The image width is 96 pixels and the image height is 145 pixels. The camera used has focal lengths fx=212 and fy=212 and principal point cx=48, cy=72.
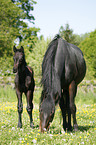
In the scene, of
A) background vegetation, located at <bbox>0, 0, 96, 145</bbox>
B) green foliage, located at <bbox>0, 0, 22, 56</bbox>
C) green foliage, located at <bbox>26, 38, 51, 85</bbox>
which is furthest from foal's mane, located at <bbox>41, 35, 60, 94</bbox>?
green foliage, located at <bbox>26, 38, 51, 85</bbox>

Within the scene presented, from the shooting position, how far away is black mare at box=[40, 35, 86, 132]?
14.0 feet

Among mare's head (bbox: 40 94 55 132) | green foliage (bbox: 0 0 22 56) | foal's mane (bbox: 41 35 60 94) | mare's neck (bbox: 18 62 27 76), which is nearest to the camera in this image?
mare's head (bbox: 40 94 55 132)

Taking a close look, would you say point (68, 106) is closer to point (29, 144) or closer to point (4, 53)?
point (29, 144)

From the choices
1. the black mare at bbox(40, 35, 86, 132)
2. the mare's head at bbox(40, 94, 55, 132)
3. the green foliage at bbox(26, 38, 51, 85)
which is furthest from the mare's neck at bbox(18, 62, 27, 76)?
the green foliage at bbox(26, 38, 51, 85)

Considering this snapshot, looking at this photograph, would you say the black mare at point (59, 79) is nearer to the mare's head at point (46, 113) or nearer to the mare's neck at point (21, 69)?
the mare's head at point (46, 113)

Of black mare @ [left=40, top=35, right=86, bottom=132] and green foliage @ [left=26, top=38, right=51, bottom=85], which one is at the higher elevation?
green foliage @ [left=26, top=38, right=51, bottom=85]

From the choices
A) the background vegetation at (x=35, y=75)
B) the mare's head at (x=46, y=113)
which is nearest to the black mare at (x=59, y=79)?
the mare's head at (x=46, y=113)

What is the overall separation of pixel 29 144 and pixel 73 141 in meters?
0.90

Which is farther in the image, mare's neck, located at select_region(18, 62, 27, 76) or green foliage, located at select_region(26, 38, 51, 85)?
green foliage, located at select_region(26, 38, 51, 85)

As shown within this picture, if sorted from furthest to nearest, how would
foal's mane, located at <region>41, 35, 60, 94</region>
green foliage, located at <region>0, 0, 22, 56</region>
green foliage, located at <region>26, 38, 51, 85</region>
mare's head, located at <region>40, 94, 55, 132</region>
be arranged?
green foliage, located at <region>26, 38, 51, 85</region> → green foliage, located at <region>0, 0, 22, 56</region> → foal's mane, located at <region>41, 35, 60, 94</region> → mare's head, located at <region>40, 94, 55, 132</region>

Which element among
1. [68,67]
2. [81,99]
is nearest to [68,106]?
[68,67]

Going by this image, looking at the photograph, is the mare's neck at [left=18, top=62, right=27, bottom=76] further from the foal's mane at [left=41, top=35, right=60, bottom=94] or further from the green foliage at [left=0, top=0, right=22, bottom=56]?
the green foliage at [left=0, top=0, right=22, bottom=56]

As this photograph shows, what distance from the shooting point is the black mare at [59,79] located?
14.0ft

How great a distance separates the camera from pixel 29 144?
4086mm
